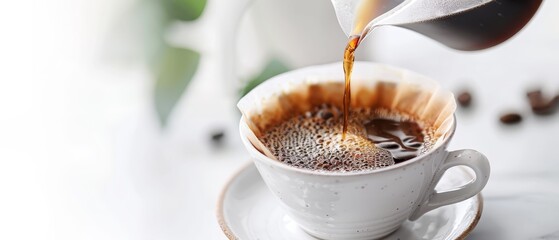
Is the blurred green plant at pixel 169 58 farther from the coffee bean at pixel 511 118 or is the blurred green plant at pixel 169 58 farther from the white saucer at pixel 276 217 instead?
the coffee bean at pixel 511 118

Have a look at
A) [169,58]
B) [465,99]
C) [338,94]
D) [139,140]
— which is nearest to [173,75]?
[169,58]

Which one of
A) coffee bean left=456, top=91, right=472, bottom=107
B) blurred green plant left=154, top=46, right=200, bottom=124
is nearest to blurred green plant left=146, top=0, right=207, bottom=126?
blurred green plant left=154, top=46, right=200, bottom=124

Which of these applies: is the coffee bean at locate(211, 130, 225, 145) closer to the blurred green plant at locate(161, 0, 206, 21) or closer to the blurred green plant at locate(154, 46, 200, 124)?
the blurred green plant at locate(154, 46, 200, 124)

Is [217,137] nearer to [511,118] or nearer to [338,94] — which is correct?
[338,94]

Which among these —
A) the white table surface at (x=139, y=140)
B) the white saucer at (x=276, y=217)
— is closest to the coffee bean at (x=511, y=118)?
the white table surface at (x=139, y=140)

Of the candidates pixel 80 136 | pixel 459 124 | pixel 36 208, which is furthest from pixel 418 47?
pixel 36 208

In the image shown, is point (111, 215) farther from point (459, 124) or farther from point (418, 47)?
point (418, 47)

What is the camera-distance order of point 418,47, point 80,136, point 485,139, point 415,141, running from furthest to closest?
point 418,47, point 80,136, point 485,139, point 415,141
